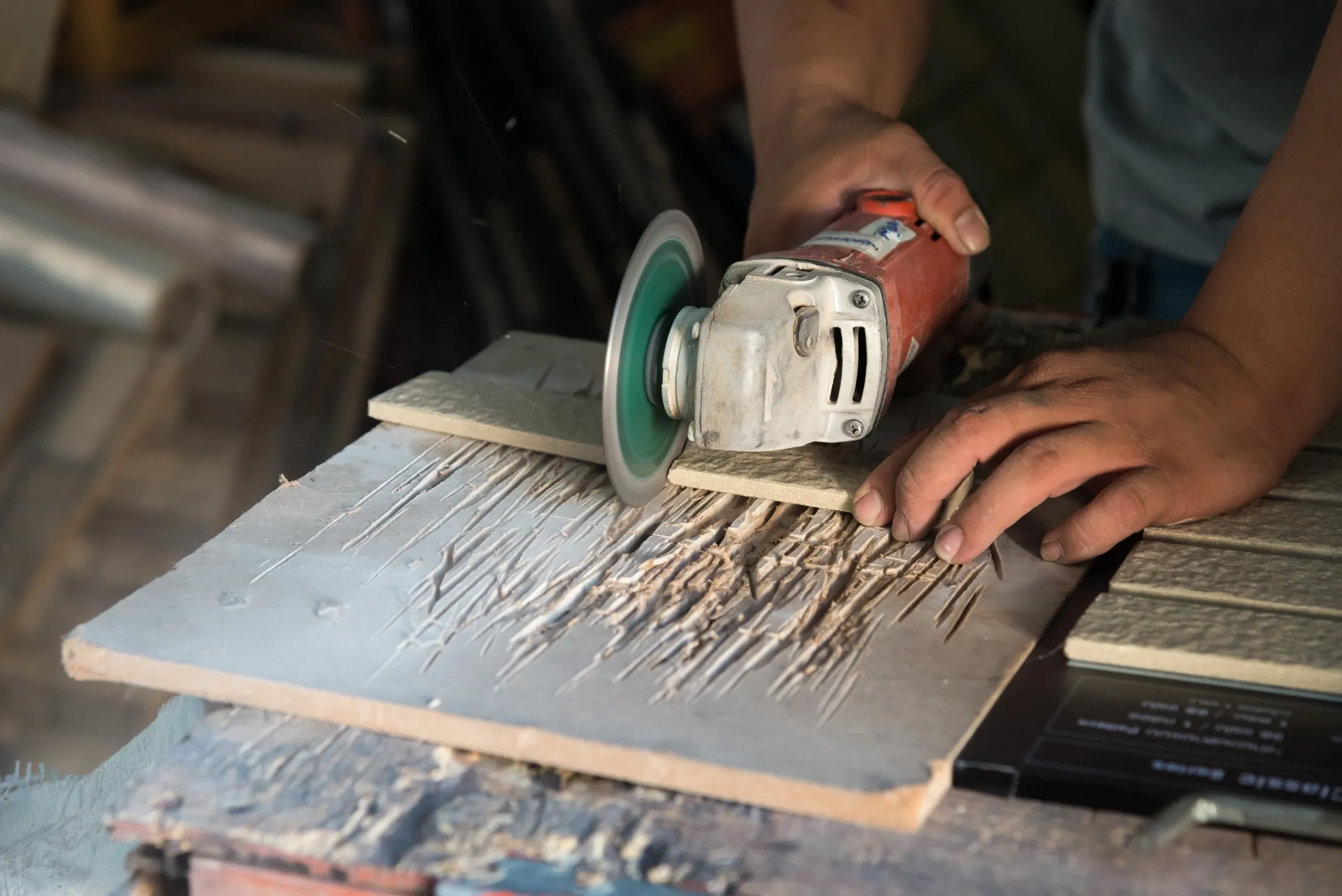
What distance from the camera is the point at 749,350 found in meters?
1.16

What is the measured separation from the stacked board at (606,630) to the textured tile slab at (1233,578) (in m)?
0.06

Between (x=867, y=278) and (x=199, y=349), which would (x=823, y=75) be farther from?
(x=199, y=349)

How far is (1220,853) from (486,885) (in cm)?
48

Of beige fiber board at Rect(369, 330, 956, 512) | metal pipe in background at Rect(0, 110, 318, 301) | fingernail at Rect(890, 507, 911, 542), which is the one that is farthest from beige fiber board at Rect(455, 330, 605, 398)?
metal pipe in background at Rect(0, 110, 318, 301)

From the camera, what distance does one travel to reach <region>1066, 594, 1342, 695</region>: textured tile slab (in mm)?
977

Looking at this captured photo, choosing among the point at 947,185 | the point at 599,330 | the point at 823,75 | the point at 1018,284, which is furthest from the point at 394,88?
the point at 1018,284

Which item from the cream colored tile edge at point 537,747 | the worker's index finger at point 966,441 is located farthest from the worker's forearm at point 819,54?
the cream colored tile edge at point 537,747

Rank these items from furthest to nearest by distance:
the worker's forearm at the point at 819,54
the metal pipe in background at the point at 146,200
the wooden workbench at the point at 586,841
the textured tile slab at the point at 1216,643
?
the metal pipe in background at the point at 146,200 < the worker's forearm at the point at 819,54 < the textured tile slab at the point at 1216,643 < the wooden workbench at the point at 586,841

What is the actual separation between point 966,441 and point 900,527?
104 millimetres

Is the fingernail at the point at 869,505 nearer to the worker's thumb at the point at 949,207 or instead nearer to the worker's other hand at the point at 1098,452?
the worker's other hand at the point at 1098,452

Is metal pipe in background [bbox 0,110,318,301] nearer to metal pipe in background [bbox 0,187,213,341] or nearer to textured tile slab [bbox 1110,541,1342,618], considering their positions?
metal pipe in background [bbox 0,187,213,341]

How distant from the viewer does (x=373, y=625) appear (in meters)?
1.05

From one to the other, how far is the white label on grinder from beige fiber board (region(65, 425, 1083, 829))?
0.28 meters

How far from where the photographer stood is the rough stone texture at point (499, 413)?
137 centimetres
